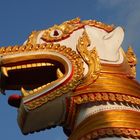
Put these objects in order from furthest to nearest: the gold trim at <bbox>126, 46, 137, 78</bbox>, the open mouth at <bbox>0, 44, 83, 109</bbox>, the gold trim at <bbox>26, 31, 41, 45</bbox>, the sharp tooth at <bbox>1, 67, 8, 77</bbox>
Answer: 1. the gold trim at <bbox>126, 46, 137, 78</bbox>
2. the gold trim at <bbox>26, 31, 41, 45</bbox>
3. the sharp tooth at <bbox>1, 67, 8, 77</bbox>
4. the open mouth at <bbox>0, 44, 83, 109</bbox>

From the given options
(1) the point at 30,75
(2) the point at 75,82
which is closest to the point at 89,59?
(2) the point at 75,82

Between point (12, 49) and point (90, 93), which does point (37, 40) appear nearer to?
point (12, 49)

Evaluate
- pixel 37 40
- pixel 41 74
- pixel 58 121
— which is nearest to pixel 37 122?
pixel 58 121

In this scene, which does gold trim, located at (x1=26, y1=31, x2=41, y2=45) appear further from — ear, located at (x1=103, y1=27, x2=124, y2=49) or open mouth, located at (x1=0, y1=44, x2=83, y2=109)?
ear, located at (x1=103, y1=27, x2=124, y2=49)

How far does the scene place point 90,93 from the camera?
4422mm

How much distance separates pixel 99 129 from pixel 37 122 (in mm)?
680

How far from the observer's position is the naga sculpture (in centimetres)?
425

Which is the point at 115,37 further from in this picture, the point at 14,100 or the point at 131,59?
the point at 14,100

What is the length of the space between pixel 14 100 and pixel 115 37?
1.19 meters

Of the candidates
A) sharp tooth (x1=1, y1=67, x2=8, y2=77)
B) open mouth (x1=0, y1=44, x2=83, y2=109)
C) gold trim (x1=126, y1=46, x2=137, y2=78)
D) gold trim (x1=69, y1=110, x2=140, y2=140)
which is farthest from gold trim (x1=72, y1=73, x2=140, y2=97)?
sharp tooth (x1=1, y1=67, x2=8, y2=77)

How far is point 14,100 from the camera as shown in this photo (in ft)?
15.5

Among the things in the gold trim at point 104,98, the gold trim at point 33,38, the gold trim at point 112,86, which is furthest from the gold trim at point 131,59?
the gold trim at point 33,38

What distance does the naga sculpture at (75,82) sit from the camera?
4254 mm

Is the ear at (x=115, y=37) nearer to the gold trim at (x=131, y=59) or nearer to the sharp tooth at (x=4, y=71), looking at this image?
the gold trim at (x=131, y=59)
